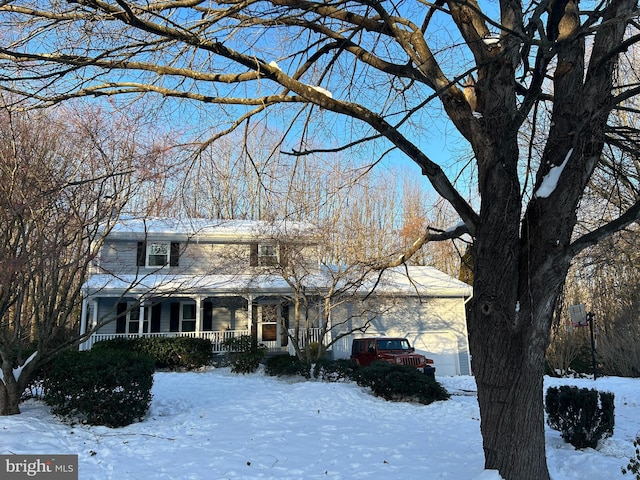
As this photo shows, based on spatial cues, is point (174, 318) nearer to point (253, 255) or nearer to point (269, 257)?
point (253, 255)

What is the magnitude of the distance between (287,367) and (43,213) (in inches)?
346

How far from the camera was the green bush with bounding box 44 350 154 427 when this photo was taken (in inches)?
298

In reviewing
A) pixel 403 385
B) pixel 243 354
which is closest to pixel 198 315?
pixel 243 354

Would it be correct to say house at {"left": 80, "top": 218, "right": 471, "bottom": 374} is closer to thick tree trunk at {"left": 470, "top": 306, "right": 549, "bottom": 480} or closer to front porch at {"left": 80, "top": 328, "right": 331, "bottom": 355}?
front porch at {"left": 80, "top": 328, "right": 331, "bottom": 355}

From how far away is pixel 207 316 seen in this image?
2138 cm

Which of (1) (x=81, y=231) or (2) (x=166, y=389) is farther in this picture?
(2) (x=166, y=389)

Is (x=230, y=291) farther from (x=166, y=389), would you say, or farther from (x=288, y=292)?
(x=166, y=389)

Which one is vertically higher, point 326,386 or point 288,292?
point 288,292

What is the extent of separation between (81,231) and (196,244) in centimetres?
1277

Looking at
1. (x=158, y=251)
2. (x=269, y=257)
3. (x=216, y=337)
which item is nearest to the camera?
(x=269, y=257)

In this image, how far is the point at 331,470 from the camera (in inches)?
226

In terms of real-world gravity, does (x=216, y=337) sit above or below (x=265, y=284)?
below


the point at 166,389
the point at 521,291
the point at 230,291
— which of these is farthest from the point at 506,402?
the point at 230,291

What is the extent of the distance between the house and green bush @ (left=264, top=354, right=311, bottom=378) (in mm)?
2974
